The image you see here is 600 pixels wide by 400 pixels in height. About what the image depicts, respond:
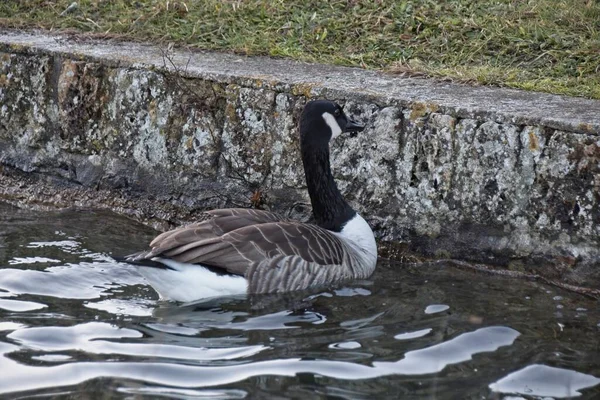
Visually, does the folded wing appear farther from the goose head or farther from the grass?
the grass

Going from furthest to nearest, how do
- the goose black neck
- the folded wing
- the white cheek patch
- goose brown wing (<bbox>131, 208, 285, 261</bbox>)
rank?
the goose black neck, the white cheek patch, the folded wing, goose brown wing (<bbox>131, 208, 285, 261</bbox>)

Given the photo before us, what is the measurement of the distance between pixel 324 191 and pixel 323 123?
1.69 feet

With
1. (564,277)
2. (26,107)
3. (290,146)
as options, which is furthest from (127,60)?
(564,277)

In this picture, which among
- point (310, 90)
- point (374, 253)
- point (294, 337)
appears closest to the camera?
point (294, 337)

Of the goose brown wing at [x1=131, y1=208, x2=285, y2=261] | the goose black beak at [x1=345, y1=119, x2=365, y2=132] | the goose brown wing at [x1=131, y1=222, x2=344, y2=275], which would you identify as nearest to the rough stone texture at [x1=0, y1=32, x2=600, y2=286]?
the goose black beak at [x1=345, y1=119, x2=365, y2=132]

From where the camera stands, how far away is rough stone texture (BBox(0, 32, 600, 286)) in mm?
6328

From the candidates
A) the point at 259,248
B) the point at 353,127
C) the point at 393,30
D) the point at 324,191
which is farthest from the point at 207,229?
the point at 393,30

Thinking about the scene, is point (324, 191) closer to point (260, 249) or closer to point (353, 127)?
point (353, 127)

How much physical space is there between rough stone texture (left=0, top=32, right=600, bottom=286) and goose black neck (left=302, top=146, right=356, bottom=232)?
0.32 metres

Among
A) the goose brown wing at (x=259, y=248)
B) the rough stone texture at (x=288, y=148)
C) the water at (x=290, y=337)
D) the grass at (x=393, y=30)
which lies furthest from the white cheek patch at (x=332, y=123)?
the grass at (x=393, y=30)

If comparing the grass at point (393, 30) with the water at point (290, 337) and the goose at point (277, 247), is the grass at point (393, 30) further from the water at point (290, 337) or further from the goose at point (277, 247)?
the water at point (290, 337)

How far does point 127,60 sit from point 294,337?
3337mm

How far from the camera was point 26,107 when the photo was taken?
26.7 ft

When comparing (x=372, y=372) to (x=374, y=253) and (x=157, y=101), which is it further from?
(x=157, y=101)
